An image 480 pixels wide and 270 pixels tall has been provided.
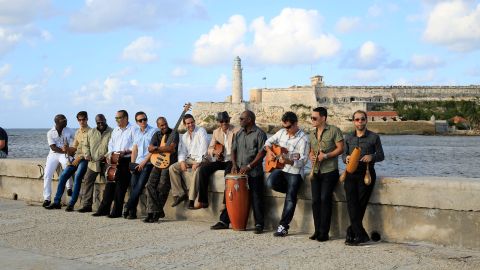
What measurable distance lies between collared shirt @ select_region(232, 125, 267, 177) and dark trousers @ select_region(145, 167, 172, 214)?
1327mm

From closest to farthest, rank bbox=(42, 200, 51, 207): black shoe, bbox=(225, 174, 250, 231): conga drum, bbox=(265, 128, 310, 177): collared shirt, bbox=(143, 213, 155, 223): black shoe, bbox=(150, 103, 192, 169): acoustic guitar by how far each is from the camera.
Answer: bbox=(265, 128, 310, 177): collared shirt < bbox=(225, 174, 250, 231): conga drum < bbox=(143, 213, 155, 223): black shoe < bbox=(150, 103, 192, 169): acoustic guitar < bbox=(42, 200, 51, 207): black shoe

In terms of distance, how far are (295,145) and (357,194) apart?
104 centimetres

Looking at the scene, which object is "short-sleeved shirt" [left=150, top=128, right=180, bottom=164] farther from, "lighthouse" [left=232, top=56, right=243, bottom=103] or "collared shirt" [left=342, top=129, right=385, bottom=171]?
"lighthouse" [left=232, top=56, right=243, bottom=103]

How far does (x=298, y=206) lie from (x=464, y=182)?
2.16 metres

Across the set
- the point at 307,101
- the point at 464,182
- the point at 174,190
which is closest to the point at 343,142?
the point at 464,182

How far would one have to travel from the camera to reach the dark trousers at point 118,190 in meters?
9.75

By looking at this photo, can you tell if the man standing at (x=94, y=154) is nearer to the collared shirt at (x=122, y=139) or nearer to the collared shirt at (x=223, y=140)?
the collared shirt at (x=122, y=139)

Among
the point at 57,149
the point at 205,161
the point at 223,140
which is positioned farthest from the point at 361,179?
the point at 57,149

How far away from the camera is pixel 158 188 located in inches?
366

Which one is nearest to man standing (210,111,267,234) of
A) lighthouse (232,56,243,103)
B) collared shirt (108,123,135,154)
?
collared shirt (108,123,135,154)

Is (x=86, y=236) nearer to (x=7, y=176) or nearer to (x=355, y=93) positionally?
(x=7, y=176)

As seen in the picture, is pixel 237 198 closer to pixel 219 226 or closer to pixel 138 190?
pixel 219 226

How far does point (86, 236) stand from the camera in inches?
316

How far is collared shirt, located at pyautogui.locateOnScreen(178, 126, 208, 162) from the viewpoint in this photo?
9070mm
